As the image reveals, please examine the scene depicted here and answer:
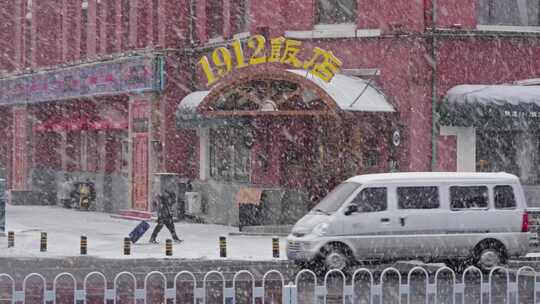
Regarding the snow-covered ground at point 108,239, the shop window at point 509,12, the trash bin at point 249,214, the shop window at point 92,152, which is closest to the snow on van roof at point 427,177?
the snow-covered ground at point 108,239

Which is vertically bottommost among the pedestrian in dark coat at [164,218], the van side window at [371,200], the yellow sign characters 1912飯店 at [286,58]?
the pedestrian in dark coat at [164,218]

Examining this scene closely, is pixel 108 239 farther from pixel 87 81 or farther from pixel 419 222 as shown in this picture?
pixel 87 81

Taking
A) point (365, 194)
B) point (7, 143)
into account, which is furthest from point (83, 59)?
point (365, 194)

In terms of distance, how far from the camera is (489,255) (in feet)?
Result: 68.6

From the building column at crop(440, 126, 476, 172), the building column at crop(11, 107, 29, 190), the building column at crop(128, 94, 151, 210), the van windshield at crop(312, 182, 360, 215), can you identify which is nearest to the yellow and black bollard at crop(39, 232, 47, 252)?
the van windshield at crop(312, 182, 360, 215)

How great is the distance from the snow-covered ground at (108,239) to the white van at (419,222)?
360cm

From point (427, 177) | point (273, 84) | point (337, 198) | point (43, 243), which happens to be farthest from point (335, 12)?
point (427, 177)

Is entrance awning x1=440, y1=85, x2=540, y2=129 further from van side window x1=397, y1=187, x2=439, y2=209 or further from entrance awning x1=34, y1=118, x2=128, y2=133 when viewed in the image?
entrance awning x1=34, y1=118, x2=128, y2=133

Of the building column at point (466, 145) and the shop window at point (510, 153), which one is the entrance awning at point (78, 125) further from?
the shop window at point (510, 153)

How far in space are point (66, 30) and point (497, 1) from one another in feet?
71.0

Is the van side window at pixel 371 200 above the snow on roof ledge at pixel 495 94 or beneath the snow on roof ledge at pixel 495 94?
beneath

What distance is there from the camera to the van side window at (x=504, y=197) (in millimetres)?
21281

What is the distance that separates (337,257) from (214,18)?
16.5 meters

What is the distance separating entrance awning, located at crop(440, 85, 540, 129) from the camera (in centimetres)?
2812
